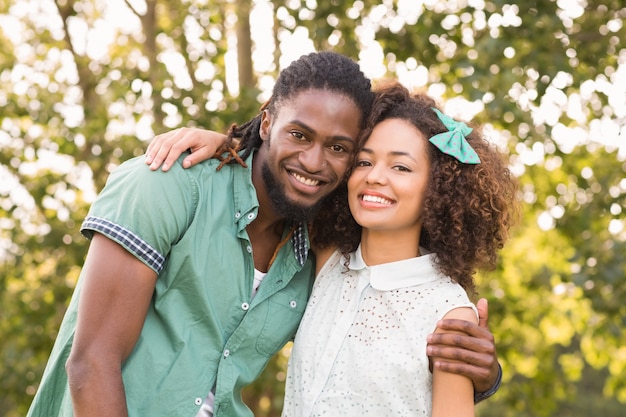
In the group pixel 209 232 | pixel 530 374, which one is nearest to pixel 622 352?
pixel 530 374

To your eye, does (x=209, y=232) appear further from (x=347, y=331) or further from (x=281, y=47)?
(x=281, y=47)

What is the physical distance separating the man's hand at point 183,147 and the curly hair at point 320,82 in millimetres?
101

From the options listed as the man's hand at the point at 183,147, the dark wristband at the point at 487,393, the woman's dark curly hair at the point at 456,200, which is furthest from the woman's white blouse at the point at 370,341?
the man's hand at the point at 183,147

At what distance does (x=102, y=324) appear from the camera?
8.53 feet

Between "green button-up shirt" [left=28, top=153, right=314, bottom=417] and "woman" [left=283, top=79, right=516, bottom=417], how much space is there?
257 mm

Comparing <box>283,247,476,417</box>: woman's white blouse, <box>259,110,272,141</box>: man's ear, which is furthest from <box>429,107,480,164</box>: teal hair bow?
<box>259,110,272,141</box>: man's ear

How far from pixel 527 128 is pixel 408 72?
2.66 feet

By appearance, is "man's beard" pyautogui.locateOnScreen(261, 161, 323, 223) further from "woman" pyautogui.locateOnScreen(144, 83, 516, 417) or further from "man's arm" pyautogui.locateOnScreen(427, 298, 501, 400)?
"man's arm" pyautogui.locateOnScreen(427, 298, 501, 400)

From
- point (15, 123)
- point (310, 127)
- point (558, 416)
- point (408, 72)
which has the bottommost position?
point (558, 416)

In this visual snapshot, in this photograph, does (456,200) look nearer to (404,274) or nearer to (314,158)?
(404,274)

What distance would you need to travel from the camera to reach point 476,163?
310 cm

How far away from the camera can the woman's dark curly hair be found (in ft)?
10.1

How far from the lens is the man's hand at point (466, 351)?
2.75 meters

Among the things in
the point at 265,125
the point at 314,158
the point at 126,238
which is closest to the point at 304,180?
the point at 314,158
